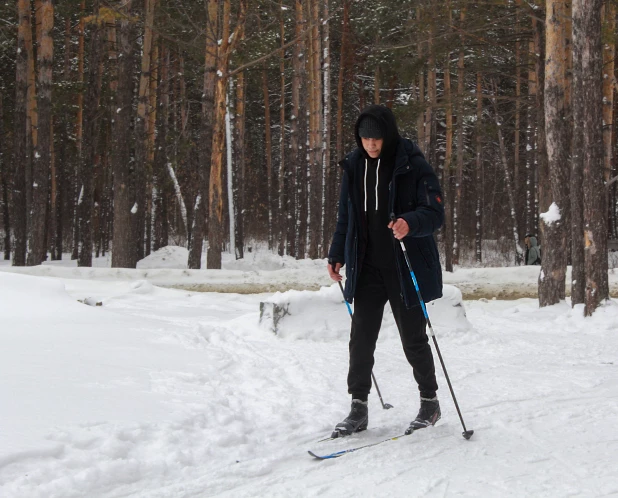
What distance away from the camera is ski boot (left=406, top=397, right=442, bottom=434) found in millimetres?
4078

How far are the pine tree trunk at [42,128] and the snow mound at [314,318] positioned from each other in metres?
10.9

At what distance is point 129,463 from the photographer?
3314 mm

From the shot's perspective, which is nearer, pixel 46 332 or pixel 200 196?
pixel 46 332

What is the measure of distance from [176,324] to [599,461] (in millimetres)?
5148

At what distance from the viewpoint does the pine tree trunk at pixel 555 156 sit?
9789 millimetres

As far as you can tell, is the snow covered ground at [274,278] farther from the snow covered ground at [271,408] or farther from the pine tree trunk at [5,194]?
the pine tree trunk at [5,194]

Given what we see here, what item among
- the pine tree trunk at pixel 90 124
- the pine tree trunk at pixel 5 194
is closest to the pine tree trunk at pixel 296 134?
the pine tree trunk at pixel 90 124

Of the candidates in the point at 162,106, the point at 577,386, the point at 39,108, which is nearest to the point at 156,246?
the point at 162,106

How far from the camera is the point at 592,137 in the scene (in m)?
8.65

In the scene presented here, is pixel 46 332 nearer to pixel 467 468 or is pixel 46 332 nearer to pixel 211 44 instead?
pixel 467 468

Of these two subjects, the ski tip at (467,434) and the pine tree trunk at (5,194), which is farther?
the pine tree trunk at (5,194)

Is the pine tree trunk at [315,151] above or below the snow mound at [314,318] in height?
above

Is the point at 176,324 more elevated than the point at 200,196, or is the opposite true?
the point at 200,196

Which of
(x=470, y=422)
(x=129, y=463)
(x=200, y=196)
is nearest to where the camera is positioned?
(x=129, y=463)
